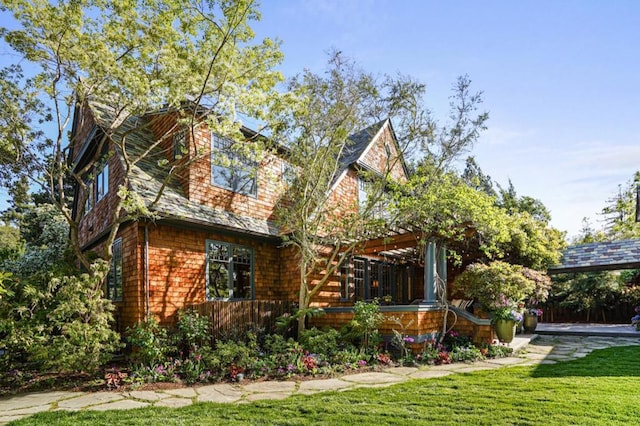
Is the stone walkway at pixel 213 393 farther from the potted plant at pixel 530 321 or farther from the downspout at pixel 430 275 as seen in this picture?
the potted plant at pixel 530 321

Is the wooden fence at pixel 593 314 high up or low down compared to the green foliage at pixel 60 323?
down

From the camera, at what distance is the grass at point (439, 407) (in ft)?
14.5

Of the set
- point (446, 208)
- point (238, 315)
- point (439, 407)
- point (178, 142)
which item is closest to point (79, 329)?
point (238, 315)

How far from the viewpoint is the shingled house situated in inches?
347

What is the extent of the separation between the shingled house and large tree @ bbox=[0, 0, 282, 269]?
0.63 m

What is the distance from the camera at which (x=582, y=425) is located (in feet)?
13.4

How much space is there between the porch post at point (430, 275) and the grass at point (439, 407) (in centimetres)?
377

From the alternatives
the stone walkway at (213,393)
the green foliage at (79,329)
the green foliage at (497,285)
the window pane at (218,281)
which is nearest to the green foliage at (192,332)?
the green foliage at (79,329)

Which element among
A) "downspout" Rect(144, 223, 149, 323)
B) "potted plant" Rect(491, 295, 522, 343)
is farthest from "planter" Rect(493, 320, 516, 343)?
"downspout" Rect(144, 223, 149, 323)

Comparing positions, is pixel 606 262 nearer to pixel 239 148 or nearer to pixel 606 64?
pixel 606 64

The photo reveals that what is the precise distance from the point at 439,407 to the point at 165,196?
7.39 m

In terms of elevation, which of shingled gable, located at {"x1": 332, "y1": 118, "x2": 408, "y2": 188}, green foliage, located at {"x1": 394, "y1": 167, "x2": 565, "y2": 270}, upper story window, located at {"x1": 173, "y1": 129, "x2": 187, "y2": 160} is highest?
shingled gable, located at {"x1": 332, "y1": 118, "x2": 408, "y2": 188}

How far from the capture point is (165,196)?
9.53 meters

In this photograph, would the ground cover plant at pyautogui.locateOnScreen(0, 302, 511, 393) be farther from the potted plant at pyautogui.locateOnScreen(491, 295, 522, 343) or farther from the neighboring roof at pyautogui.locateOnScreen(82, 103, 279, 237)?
the neighboring roof at pyautogui.locateOnScreen(82, 103, 279, 237)
